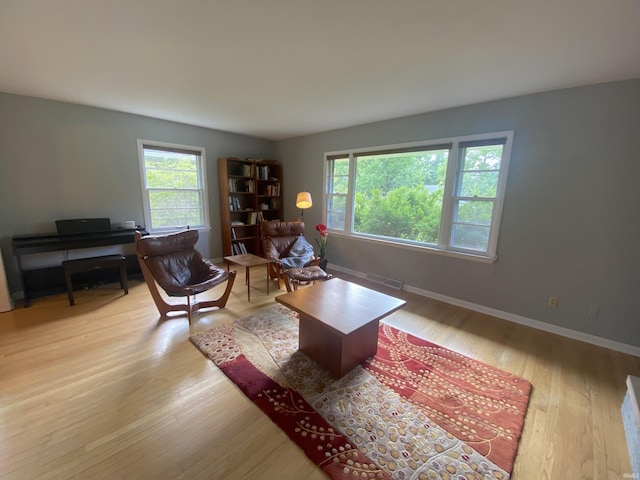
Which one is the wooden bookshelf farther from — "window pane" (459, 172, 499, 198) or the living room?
"window pane" (459, 172, 499, 198)

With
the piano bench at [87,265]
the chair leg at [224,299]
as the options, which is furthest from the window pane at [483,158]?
the piano bench at [87,265]

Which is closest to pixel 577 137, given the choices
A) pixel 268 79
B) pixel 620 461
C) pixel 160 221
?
pixel 620 461

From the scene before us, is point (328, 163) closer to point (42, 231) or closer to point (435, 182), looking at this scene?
point (435, 182)

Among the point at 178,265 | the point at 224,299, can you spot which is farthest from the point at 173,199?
the point at 224,299

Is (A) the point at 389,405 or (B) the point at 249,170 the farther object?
(B) the point at 249,170

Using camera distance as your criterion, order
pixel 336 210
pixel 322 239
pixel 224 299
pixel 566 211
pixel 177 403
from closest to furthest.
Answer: pixel 177 403, pixel 566 211, pixel 224 299, pixel 336 210, pixel 322 239

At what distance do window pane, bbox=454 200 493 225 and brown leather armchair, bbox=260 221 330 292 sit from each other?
1.80 metres

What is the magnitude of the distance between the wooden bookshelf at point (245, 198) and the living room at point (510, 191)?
32.4 inches

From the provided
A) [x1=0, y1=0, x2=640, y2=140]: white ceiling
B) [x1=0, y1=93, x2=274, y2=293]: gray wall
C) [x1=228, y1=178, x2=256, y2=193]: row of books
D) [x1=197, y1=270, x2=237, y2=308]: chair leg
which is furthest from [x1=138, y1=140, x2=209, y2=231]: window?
[x1=197, y1=270, x2=237, y2=308]: chair leg

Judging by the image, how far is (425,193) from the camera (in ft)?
11.3

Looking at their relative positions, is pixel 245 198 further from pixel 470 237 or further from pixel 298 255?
pixel 470 237

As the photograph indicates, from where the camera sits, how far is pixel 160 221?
409 cm

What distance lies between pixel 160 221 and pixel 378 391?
157 inches

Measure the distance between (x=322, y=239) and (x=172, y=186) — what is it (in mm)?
2636
